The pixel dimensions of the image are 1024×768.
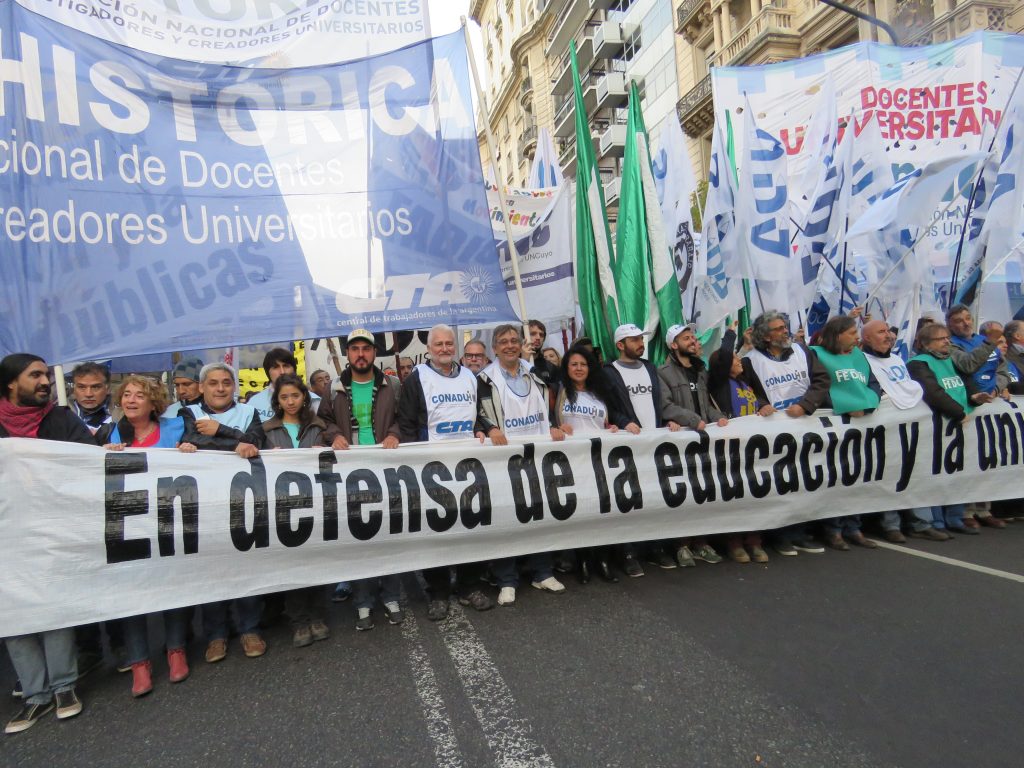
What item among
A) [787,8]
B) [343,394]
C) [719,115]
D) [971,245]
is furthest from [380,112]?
[787,8]

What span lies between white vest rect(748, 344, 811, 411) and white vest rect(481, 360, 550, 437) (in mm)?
1811

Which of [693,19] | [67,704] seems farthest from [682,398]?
[693,19]

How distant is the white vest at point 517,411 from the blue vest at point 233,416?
1.54 m

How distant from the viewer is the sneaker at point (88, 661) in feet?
10.8

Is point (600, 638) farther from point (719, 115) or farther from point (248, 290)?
point (719, 115)

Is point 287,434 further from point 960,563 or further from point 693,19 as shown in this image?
point 693,19

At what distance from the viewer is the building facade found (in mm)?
16141

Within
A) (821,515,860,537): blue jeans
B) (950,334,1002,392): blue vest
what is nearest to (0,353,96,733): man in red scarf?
(821,515,860,537): blue jeans

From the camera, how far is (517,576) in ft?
13.0

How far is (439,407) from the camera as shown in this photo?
4.06 meters

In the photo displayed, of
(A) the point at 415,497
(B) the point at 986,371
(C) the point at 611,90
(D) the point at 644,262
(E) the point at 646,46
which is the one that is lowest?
(A) the point at 415,497

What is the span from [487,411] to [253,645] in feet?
6.36

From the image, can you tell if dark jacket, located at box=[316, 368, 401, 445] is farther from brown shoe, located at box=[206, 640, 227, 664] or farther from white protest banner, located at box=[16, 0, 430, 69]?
white protest banner, located at box=[16, 0, 430, 69]

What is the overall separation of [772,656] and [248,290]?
3783 millimetres
